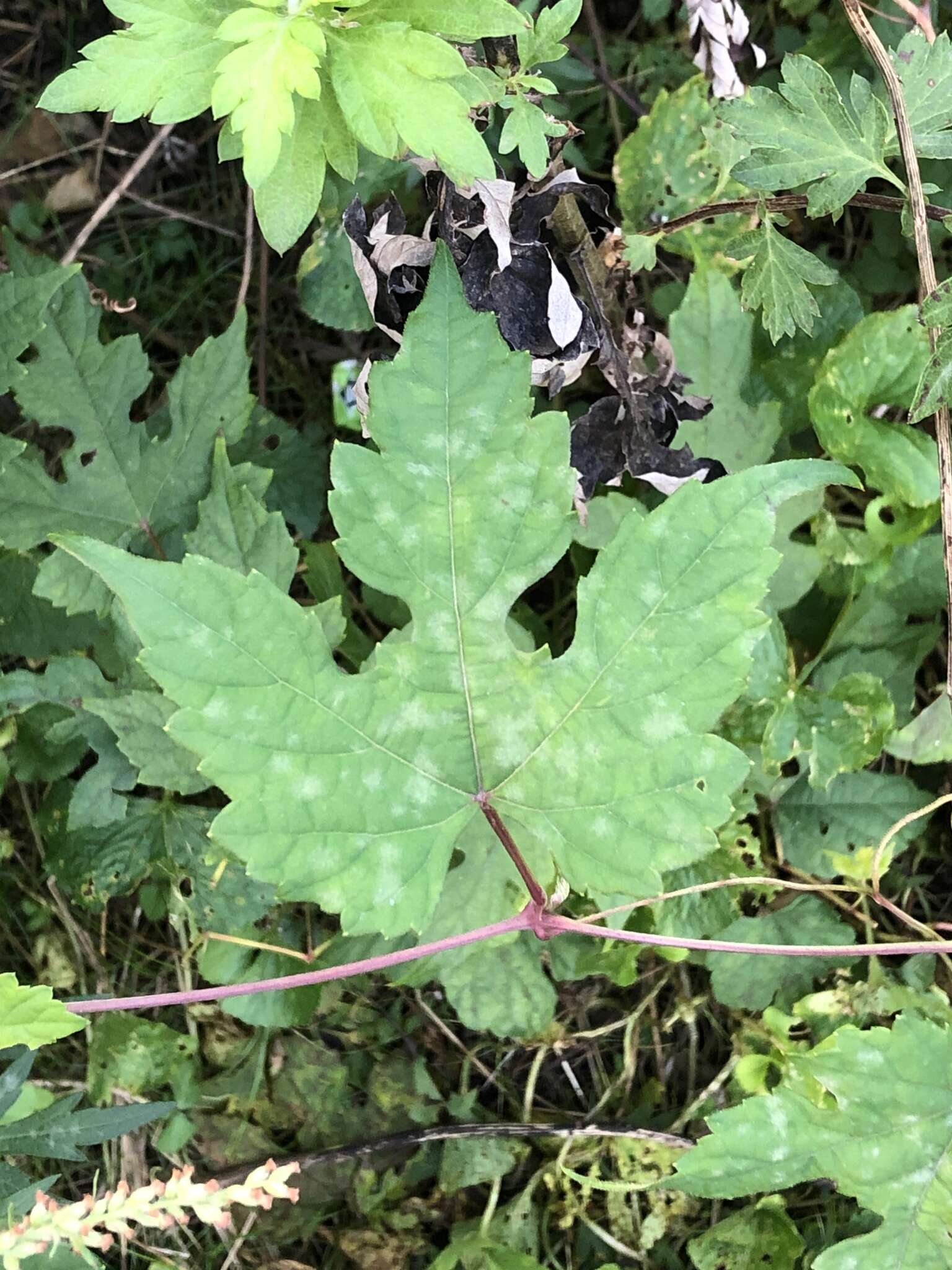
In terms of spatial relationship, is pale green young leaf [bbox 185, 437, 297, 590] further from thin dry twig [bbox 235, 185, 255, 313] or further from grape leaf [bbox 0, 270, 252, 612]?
thin dry twig [bbox 235, 185, 255, 313]

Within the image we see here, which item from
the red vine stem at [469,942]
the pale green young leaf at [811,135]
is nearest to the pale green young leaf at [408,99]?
the pale green young leaf at [811,135]

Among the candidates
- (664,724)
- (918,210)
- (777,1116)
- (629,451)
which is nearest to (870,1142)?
(777,1116)

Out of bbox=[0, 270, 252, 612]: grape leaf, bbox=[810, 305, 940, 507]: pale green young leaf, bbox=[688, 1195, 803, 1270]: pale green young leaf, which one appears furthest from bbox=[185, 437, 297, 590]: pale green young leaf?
bbox=[688, 1195, 803, 1270]: pale green young leaf

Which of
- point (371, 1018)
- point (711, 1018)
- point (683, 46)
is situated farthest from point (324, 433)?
point (711, 1018)

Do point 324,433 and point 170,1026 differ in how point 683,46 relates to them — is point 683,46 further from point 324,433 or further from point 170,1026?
point 170,1026

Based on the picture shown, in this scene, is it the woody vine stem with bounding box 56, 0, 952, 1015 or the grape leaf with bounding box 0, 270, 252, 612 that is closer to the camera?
the woody vine stem with bounding box 56, 0, 952, 1015
